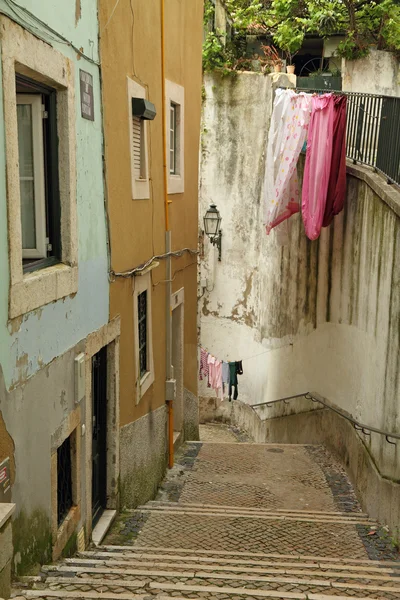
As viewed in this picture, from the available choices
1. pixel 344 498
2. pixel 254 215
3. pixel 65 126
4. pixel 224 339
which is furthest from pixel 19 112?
pixel 224 339

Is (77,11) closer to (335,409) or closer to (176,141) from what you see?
(176,141)

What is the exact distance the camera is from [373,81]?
16.2m

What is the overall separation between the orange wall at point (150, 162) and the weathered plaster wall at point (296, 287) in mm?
2015

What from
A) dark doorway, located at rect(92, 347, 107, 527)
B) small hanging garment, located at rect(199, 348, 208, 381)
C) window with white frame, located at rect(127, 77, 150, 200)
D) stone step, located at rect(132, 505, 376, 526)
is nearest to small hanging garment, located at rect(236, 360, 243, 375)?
small hanging garment, located at rect(199, 348, 208, 381)

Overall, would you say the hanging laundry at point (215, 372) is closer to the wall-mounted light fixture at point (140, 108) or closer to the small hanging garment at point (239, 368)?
the small hanging garment at point (239, 368)

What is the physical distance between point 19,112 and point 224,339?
470 inches

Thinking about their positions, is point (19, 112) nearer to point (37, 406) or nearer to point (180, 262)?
point (37, 406)

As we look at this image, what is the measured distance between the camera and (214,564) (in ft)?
17.6

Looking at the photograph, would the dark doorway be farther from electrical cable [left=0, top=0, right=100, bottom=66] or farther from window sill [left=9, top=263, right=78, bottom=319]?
electrical cable [left=0, top=0, right=100, bottom=66]

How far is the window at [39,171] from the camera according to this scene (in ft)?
13.0

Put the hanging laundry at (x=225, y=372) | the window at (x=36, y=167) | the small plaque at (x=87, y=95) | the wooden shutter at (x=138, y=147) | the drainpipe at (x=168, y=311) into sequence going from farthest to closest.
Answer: the hanging laundry at (x=225, y=372) → the drainpipe at (x=168, y=311) → the wooden shutter at (x=138, y=147) → the small plaque at (x=87, y=95) → the window at (x=36, y=167)

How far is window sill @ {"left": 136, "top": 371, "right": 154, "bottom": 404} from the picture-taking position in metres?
8.19

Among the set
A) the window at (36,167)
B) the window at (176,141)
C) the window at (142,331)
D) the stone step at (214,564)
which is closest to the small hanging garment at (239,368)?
the window at (176,141)

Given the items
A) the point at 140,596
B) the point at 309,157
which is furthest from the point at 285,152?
the point at 140,596
